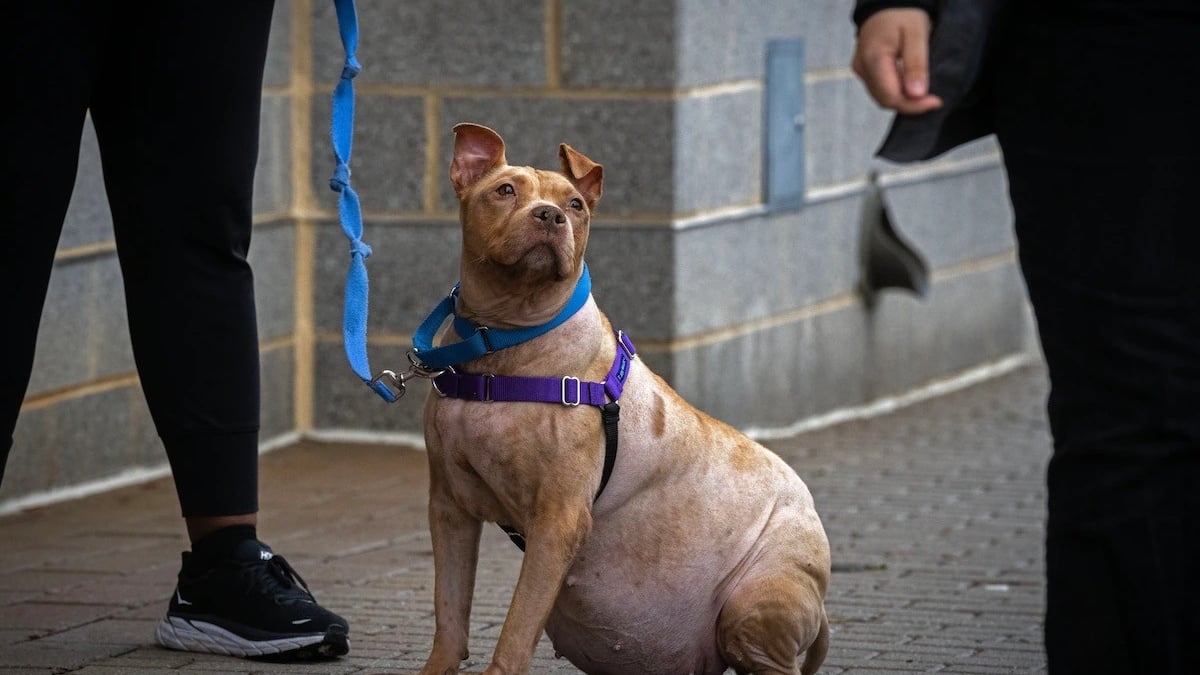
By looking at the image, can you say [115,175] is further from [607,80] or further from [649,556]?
[607,80]

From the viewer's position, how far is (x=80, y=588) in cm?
518

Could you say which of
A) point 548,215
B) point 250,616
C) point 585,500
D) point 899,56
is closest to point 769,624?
point 585,500

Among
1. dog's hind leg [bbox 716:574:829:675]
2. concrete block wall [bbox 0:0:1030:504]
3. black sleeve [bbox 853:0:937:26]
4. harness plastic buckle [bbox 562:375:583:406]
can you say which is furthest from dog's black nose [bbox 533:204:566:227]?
concrete block wall [bbox 0:0:1030:504]

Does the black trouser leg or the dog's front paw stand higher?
the black trouser leg

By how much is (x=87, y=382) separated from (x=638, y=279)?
212cm

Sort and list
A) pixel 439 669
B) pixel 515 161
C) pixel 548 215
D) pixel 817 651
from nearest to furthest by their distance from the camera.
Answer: pixel 548 215, pixel 439 669, pixel 817 651, pixel 515 161

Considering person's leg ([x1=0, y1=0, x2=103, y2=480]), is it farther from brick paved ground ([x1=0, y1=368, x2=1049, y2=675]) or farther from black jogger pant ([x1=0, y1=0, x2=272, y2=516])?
brick paved ground ([x1=0, y1=368, x2=1049, y2=675])

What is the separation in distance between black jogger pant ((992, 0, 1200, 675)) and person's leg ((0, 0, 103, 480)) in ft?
6.23

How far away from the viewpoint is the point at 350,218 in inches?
170

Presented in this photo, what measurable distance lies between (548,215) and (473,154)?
294 millimetres

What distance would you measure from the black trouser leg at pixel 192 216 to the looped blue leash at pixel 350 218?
0.18 m

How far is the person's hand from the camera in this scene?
2.82 metres

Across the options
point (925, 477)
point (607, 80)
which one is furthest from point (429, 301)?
point (925, 477)

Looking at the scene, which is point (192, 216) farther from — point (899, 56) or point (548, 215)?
point (899, 56)
